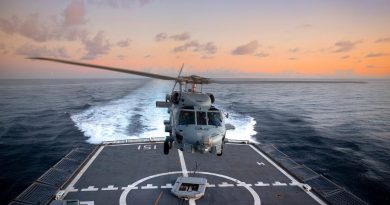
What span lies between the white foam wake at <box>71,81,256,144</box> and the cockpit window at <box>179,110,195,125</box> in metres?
26.1

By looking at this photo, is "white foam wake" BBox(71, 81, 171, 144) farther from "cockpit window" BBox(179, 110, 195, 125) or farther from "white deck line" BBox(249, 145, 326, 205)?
"cockpit window" BBox(179, 110, 195, 125)

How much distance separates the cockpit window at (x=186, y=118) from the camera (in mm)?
18141

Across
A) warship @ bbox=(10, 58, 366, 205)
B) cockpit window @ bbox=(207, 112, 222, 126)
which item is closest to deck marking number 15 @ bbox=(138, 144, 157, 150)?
warship @ bbox=(10, 58, 366, 205)

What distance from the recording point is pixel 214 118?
18.5 metres

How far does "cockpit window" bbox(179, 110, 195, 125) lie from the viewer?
18.1 m

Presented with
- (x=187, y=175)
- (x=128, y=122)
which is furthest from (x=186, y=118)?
(x=128, y=122)

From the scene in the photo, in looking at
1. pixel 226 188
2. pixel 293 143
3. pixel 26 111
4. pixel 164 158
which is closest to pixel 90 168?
pixel 164 158

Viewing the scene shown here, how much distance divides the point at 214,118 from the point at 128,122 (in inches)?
1447

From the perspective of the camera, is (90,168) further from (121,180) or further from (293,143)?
(293,143)

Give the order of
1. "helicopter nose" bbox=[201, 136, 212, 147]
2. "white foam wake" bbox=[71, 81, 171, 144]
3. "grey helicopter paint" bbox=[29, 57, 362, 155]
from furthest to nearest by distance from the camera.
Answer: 1. "white foam wake" bbox=[71, 81, 171, 144]
2. "grey helicopter paint" bbox=[29, 57, 362, 155]
3. "helicopter nose" bbox=[201, 136, 212, 147]

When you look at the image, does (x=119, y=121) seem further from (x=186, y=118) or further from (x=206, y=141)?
(x=206, y=141)

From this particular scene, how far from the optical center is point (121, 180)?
78.0ft

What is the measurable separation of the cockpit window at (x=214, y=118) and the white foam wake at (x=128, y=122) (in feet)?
85.5

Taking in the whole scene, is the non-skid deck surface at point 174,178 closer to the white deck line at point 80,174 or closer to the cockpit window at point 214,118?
the white deck line at point 80,174
